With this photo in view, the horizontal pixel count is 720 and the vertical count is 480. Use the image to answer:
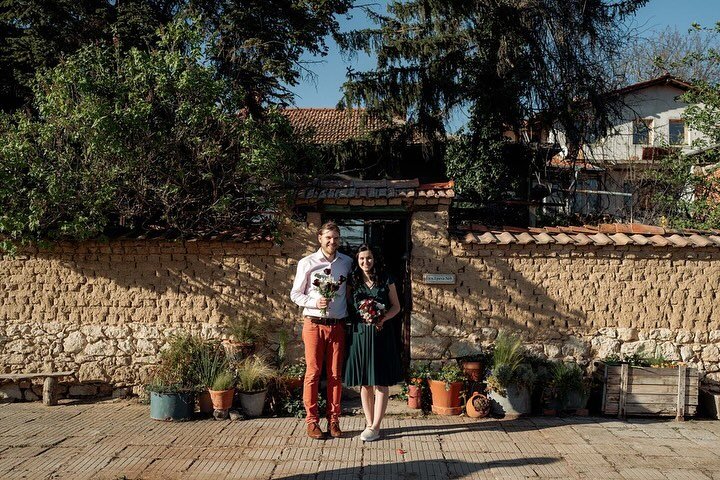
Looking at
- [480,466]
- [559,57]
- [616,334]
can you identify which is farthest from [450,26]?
[480,466]

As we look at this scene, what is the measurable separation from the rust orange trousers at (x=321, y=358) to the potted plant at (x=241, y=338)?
1.54 metres

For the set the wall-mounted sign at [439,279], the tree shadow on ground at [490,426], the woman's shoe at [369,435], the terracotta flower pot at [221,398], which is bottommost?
the tree shadow on ground at [490,426]

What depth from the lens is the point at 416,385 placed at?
6797 mm

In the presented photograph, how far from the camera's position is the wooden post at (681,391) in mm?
6609

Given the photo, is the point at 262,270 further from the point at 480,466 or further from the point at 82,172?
the point at 480,466

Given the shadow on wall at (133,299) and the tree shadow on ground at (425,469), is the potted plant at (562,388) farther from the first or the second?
the shadow on wall at (133,299)

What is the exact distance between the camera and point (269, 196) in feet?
23.3

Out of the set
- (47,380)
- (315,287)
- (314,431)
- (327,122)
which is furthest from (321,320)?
(327,122)

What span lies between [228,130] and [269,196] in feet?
2.91

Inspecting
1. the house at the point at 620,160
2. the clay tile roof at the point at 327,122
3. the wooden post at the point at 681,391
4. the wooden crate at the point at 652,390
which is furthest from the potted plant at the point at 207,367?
the clay tile roof at the point at 327,122

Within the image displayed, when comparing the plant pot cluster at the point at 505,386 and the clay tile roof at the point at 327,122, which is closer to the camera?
the plant pot cluster at the point at 505,386

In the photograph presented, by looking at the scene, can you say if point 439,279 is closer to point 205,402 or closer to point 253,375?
point 253,375

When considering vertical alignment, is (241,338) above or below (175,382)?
above

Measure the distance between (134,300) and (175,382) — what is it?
1318 millimetres
